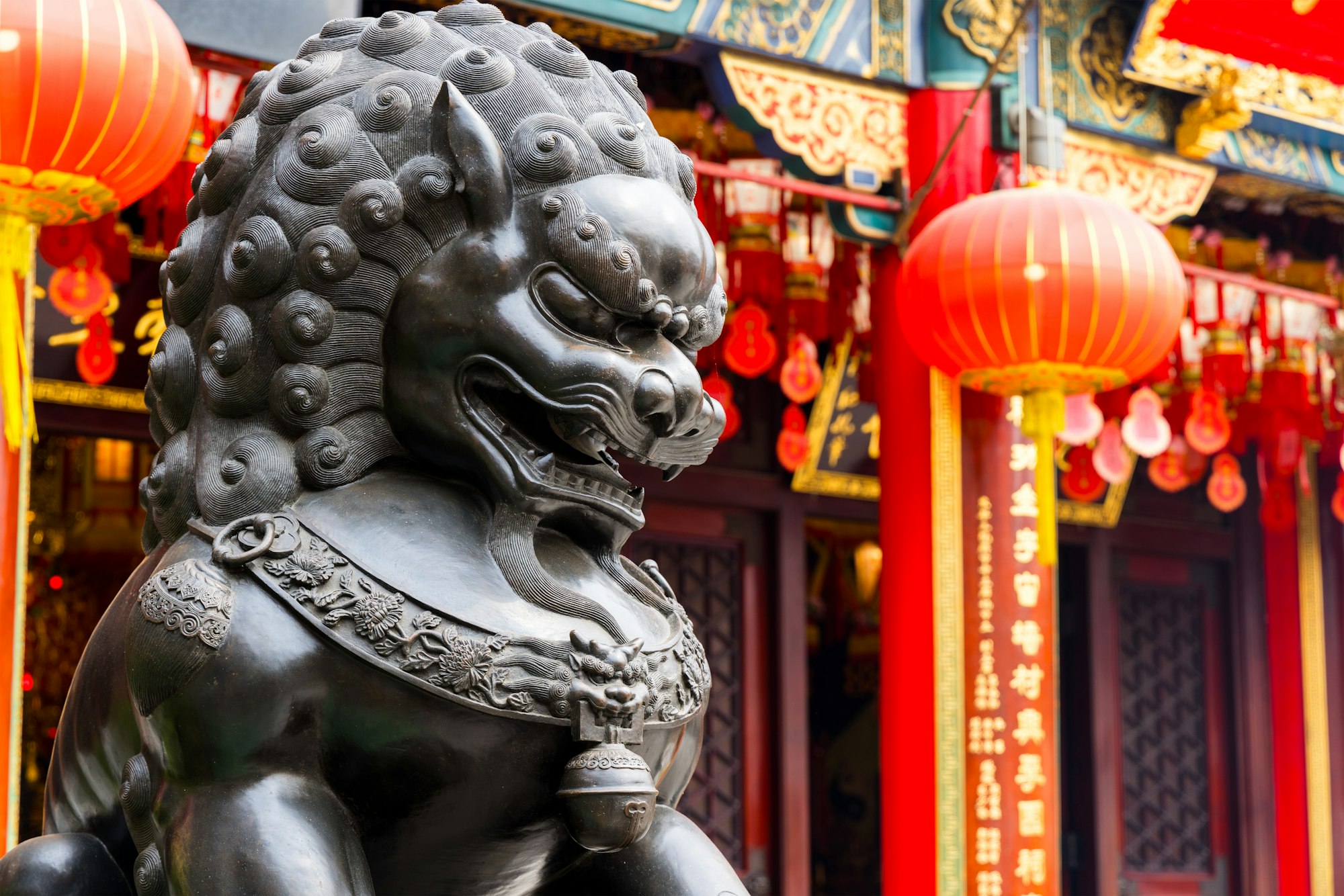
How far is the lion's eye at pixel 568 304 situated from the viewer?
1156mm

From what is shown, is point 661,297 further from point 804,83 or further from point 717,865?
point 804,83

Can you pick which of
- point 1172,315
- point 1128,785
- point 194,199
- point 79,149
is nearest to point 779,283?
point 1172,315

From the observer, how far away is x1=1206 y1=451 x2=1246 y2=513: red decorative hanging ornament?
590cm

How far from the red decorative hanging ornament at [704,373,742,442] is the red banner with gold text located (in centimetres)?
67

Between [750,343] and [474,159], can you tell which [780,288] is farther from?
[474,159]

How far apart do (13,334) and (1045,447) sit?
7.56 ft

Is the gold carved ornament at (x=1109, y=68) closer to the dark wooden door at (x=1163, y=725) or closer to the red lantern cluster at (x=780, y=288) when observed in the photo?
the red lantern cluster at (x=780, y=288)

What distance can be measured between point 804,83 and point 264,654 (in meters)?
3.33

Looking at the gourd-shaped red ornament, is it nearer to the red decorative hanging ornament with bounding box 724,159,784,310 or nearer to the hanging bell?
the red decorative hanging ornament with bounding box 724,159,784,310

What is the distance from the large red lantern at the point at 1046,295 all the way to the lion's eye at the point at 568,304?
268cm

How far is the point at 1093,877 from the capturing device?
625 centimetres


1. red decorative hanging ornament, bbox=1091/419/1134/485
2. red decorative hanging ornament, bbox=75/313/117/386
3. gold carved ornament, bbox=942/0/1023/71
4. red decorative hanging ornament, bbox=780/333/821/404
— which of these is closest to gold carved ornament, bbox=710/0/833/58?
gold carved ornament, bbox=942/0/1023/71

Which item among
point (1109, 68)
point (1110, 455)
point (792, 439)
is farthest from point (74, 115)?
point (1110, 455)

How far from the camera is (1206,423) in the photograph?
17.7 ft
